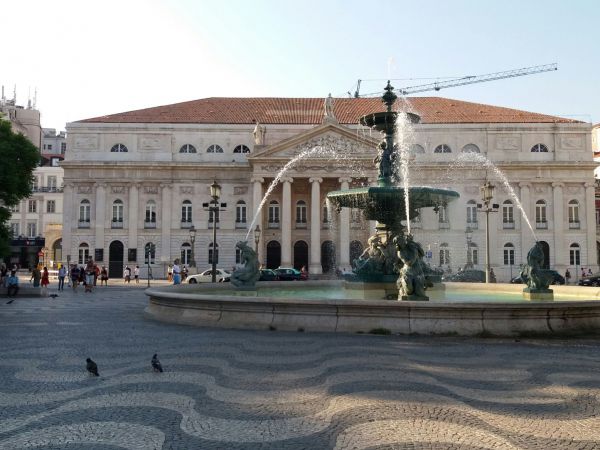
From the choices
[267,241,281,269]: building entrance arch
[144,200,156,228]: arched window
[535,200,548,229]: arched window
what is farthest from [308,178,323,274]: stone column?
[535,200,548,229]: arched window

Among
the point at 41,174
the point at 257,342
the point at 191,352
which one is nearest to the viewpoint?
the point at 191,352

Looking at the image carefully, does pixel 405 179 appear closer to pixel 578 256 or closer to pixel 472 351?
pixel 472 351

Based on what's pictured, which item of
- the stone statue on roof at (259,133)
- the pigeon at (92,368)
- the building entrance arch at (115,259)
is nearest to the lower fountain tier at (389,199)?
the pigeon at (92,368)

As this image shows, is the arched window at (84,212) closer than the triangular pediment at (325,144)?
No

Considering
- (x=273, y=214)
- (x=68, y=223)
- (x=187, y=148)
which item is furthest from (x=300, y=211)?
(x=68, y=223)

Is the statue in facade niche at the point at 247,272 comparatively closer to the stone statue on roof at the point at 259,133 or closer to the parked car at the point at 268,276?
the parked car at the point at 268,276

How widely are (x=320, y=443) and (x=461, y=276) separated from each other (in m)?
33.9

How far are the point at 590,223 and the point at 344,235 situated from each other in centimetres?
2331

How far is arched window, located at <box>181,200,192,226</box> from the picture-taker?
50188mm

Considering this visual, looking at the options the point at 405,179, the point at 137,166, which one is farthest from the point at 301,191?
the point at 405,179

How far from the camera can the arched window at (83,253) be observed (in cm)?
4959

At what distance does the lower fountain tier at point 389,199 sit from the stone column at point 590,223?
1657 inches

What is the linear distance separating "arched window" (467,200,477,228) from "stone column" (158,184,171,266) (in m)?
27.3

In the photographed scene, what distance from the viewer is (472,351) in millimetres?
8016
